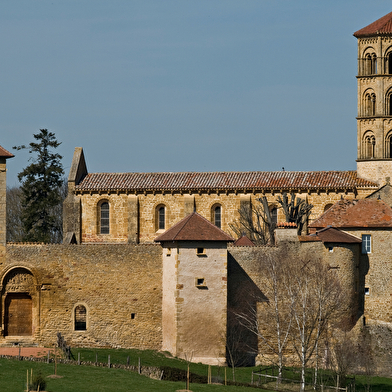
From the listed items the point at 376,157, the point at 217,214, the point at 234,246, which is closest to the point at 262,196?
the point at 217,214

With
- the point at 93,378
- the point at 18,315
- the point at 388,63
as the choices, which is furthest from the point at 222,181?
the point at 93,378

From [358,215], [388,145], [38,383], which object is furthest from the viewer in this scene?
[388,145]

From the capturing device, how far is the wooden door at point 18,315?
60062 millimetres

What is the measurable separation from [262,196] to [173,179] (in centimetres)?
659

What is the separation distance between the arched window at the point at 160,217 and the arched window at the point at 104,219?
11.2ft

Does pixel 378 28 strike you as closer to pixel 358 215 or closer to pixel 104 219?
pixel 358 215

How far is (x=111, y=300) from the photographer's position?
196 feet

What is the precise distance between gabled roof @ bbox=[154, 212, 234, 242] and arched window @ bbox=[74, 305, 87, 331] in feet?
18.0

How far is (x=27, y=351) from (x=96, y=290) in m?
5.05

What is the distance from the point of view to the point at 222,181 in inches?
3049

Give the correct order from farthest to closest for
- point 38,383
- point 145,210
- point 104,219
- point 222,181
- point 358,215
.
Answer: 1. point 104,219
2. point 145,210
3. point 222,181
4. point 358,215
5. point 38,383

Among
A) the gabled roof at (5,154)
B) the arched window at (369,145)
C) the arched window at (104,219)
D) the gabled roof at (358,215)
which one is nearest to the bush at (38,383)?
the gabled roof at (5,154)

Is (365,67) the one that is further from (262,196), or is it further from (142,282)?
(142,282)

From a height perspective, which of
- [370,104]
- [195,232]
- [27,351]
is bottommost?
[27,351]
